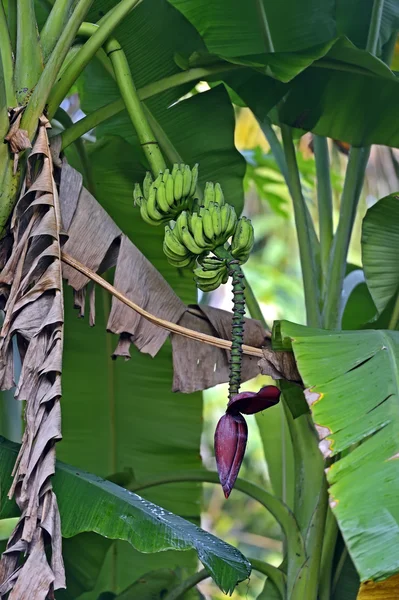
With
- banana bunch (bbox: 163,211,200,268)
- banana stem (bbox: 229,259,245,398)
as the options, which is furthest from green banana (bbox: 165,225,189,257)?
banana stem (bbox: 229,259,245,398)

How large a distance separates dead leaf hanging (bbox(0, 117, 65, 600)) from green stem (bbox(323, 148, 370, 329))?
0.54 m

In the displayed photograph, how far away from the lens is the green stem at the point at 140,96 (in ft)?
3.23

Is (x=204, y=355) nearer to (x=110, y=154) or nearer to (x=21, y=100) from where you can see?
(x=21, y=100)

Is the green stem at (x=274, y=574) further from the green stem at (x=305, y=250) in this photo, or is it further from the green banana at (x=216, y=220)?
the green banana at (x=216, y=220)

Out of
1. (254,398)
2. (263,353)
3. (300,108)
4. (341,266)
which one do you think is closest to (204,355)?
(263,353)

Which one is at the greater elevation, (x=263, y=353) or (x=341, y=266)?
(x=341, y=266)

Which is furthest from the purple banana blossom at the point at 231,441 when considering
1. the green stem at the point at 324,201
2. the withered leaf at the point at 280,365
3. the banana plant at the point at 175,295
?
the green stem at the point at 324,201

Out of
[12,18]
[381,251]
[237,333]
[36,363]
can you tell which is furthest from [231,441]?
[12,18]

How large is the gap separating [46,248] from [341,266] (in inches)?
22.5

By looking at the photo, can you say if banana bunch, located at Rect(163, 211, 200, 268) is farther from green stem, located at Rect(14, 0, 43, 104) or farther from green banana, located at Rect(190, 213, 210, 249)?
green stem, located at Rect(14, 0, 43, 104)

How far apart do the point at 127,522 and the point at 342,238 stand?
0.65 metres

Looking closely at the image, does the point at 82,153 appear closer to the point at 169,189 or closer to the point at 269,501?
the point at 169,189

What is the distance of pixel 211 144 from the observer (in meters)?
1.26

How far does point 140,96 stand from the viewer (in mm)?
1052
